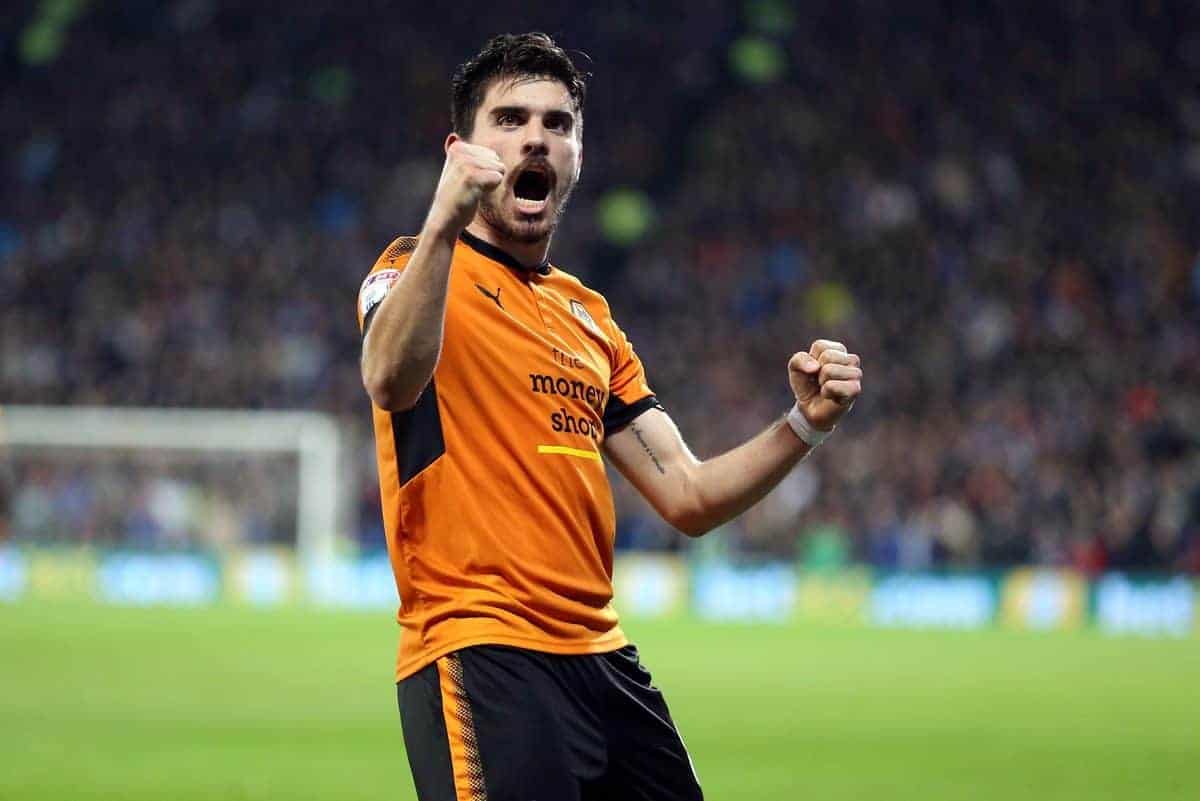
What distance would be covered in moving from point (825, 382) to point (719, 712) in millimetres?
8445

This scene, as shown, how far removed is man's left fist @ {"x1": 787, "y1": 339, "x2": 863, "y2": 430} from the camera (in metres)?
3.96

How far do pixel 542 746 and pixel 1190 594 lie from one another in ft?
55.7

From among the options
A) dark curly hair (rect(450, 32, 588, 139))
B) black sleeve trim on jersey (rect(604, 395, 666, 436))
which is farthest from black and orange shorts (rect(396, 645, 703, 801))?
dark curly hair (rect(450, 32, 588, 139))

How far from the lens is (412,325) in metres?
3.30

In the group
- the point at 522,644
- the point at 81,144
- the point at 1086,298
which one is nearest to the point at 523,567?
the point at 522,644

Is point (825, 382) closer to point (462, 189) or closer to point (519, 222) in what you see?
point (519, 222)

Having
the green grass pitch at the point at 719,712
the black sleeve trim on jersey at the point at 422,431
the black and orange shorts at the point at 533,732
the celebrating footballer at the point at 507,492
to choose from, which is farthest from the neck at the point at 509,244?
the green grass pitch at the point at 719,712

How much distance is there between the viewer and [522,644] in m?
3.57

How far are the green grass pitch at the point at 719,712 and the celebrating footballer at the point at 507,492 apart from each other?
4808 millimetres

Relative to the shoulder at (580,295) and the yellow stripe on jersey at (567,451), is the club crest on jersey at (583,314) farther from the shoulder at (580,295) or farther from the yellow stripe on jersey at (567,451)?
the yellow stripe on jersey at (567,451)

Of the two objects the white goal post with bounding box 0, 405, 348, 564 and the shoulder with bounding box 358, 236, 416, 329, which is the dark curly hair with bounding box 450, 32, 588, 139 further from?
the white goal post with bounding box 0, 405, 348, 564

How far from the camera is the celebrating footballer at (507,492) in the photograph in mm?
3477

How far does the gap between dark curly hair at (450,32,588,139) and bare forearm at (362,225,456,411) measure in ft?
1.88

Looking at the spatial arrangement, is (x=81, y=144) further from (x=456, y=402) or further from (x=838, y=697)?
(x=456, y=402)
